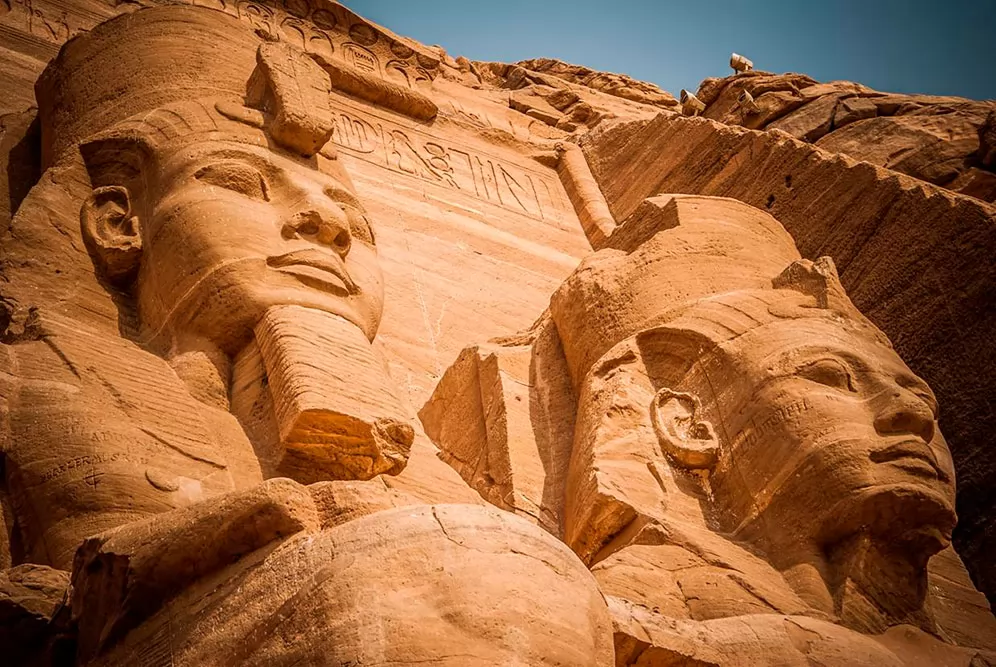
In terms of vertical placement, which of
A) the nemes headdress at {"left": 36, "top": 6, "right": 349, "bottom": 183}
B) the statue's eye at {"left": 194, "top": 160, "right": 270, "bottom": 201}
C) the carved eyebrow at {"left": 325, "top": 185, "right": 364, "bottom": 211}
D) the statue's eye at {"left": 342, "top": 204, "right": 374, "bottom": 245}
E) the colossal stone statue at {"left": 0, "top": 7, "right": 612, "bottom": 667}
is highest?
the nemes headdress at {"left": 36, "top": 6, "right": 349, "bottom": 183}

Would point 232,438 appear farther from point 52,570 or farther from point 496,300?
point 496,300

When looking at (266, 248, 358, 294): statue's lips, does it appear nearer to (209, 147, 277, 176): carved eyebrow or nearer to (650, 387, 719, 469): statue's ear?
(209, 147, 277, 176): carved eyebrow

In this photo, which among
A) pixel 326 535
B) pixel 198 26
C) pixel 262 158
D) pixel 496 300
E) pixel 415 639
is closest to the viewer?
pixel 415 639

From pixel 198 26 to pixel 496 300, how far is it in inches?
74.7

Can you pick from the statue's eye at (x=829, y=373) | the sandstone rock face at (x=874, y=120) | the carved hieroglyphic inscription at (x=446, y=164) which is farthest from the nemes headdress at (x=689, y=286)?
the sandstone rock face at (x=874, y=120)

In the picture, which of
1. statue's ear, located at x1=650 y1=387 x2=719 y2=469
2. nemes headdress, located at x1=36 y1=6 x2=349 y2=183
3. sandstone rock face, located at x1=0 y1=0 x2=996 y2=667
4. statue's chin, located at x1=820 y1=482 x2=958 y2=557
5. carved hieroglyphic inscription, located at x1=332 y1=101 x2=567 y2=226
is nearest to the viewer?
sandstone rock face, located at x1=0 y1=0 x2=996 y2=667

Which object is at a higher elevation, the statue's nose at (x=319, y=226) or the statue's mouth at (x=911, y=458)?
the statue's nose at (x=319, y=226)

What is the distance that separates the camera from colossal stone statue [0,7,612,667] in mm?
2025

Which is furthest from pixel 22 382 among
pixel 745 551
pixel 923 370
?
pixel 923 370

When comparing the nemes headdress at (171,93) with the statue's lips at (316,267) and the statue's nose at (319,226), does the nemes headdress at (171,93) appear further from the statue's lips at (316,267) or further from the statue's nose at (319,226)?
the statue's lips at (316,267)

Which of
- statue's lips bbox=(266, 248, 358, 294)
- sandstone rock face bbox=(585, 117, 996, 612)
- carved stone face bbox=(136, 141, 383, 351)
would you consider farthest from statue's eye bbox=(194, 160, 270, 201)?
sandstone rock face bbox=(585, 117, 996, 612)

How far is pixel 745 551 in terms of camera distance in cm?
333

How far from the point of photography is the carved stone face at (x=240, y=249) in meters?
3.41

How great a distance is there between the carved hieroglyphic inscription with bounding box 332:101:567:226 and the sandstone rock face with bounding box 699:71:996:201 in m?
1.76
